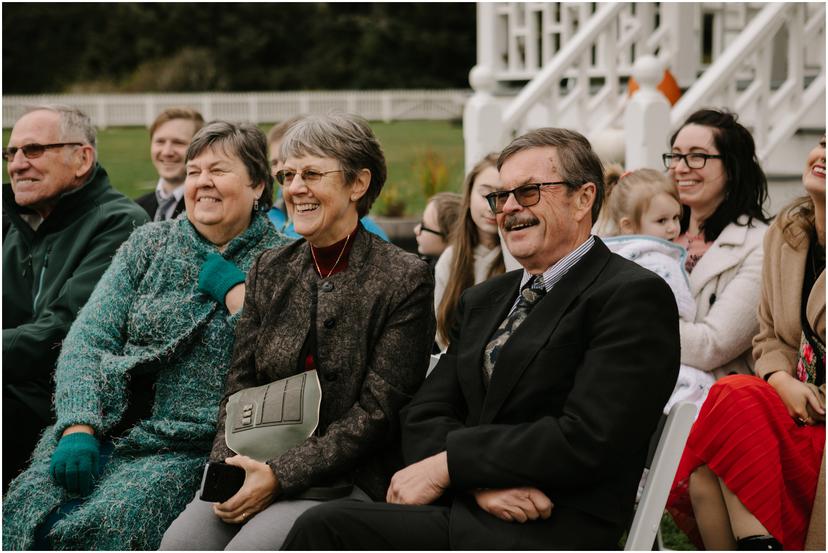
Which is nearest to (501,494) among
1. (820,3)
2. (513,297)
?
(513,297)

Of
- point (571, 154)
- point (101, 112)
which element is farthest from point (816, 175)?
point (101, 112)

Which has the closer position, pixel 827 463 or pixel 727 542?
pixel 827 463

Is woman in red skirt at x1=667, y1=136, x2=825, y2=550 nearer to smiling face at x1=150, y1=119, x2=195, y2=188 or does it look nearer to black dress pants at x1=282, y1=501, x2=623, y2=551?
black dress pants at x1=282, y1=501, x2=623, y2=551

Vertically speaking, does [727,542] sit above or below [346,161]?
below

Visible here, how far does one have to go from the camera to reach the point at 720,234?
15.1 ft

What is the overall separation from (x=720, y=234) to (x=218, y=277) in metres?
2.18

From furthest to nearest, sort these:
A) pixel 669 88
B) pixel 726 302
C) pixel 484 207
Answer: pixel 669 88 → pixel 484 207 → pixel 726 302

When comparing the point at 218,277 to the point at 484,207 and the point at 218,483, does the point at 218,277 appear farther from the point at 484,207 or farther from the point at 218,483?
the point at 484,207

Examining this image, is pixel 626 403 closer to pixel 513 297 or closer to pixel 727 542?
pixel 513 297

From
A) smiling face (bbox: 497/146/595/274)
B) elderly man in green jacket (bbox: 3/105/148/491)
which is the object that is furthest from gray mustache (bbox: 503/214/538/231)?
elderly man in green jacket (bbox: 3/105/148/491)

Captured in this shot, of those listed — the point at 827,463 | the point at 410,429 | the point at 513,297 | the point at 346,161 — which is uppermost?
the point at 346,161

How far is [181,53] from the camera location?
3456cm

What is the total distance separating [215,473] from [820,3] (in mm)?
8331

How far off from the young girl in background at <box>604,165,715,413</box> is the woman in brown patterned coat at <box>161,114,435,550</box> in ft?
3.83
